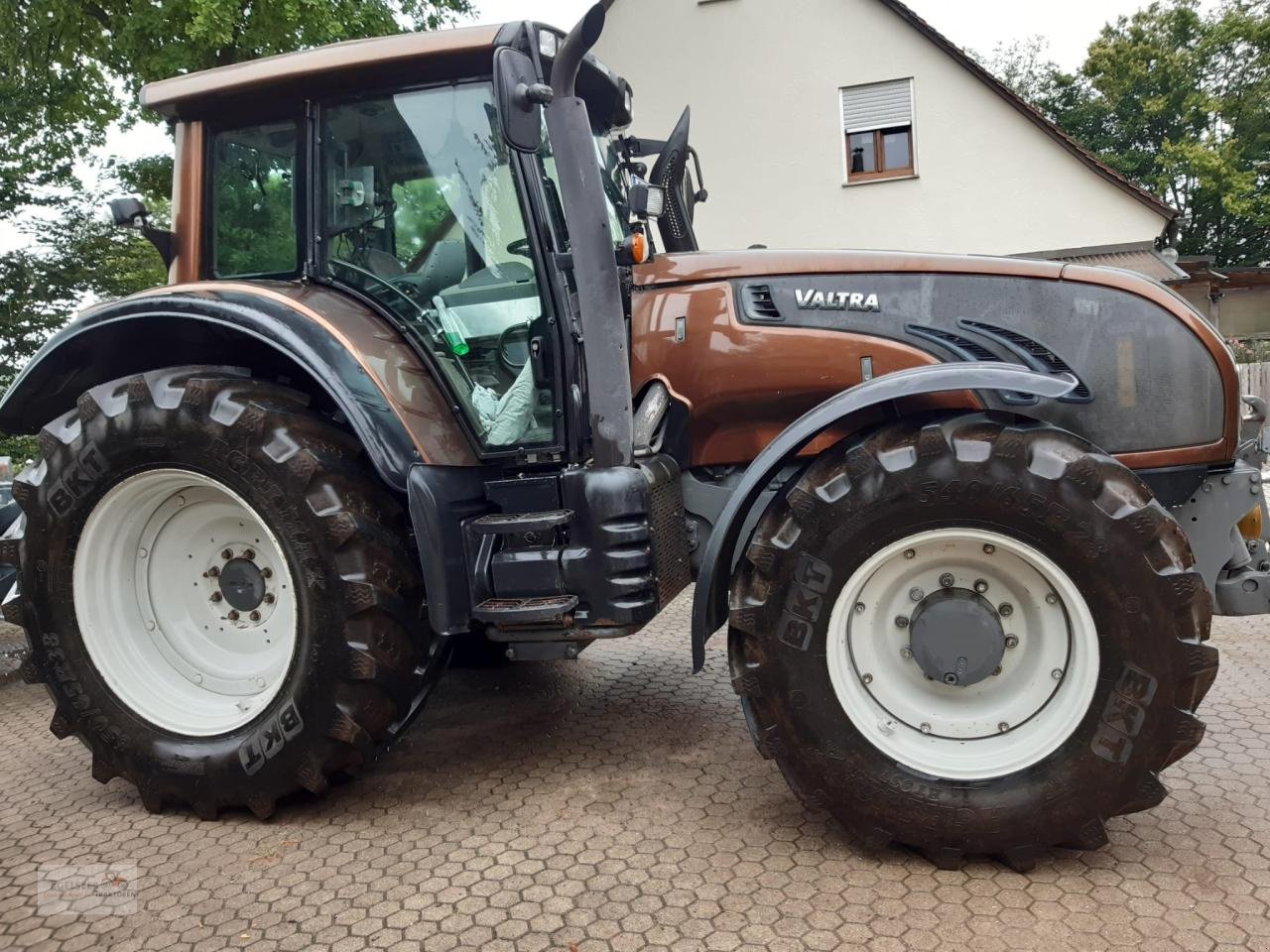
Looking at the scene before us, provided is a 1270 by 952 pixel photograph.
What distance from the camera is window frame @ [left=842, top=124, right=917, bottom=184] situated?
1384 cm

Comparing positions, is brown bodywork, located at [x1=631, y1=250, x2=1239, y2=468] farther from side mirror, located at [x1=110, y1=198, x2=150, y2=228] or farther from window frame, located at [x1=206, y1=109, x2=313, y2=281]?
side mirror, located at [x1=110, y1=198, x2=150, y2=228]

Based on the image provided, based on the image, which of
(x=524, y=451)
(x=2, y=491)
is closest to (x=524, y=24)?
(x=524, y=451)

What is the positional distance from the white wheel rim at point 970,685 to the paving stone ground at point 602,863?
309 millimetres

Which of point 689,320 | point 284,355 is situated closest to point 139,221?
point 284,355

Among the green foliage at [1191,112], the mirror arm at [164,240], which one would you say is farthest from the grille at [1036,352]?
the green foliage at [1191,112]

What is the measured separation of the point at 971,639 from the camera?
8.87ft

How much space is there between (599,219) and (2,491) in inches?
157

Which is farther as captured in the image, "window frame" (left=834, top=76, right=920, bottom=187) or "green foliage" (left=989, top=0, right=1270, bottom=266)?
"green foliage" (left=989, top=0, right=1270, bottom=266)

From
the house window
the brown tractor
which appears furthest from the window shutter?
the brown tractor

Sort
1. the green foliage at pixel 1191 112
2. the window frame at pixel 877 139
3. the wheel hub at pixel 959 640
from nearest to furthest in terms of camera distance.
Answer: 1. the wheel hub at pixel 959 640
2. the window frame at pixel 877 139
3. the green foliage at pixel 1191 112

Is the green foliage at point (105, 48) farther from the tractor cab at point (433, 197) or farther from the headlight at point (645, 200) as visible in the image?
the headlight at point (645, 200)

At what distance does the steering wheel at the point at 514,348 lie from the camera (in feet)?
10.5

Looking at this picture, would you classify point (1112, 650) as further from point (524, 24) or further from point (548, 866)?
point (524, 24)

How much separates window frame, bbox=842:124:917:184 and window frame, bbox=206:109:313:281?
38.8ft
